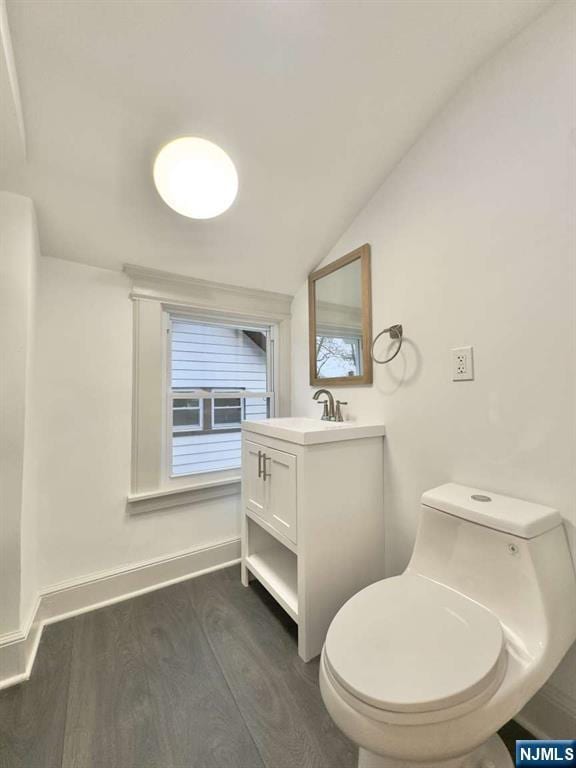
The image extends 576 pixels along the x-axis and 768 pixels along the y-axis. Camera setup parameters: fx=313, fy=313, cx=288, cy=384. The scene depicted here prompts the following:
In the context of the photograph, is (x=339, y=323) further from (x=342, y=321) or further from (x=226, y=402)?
(x=226, y=402)

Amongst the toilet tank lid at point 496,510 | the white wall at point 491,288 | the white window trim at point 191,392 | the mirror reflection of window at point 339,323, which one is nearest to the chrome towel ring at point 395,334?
the white wall at point 491,288

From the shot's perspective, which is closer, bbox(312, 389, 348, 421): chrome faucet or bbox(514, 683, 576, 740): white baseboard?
bbox(514, 683, 576, 740): white baseboard

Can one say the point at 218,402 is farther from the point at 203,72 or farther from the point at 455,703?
the point at 455,703

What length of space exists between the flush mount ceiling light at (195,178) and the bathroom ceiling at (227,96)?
44mm

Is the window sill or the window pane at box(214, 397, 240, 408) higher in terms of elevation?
the window pane at box(214, 397, 240, 408)

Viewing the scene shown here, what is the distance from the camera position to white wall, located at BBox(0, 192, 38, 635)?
1183 millimetres

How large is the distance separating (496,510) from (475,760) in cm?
66

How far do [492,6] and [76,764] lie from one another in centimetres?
263

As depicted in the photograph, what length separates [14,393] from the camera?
1.20m

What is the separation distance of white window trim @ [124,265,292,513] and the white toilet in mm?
1213

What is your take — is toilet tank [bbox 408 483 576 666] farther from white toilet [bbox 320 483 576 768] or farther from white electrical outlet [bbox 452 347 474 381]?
white electrical outlet [bbox 452 347 474 381]

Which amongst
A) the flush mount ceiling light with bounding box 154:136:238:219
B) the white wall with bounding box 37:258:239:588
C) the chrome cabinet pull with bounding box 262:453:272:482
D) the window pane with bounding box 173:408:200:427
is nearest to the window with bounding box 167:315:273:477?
the window pane with bounding box 173:408:200:427

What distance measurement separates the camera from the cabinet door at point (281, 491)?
1.33 m

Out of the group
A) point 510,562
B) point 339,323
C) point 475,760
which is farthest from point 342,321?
point 475,760
